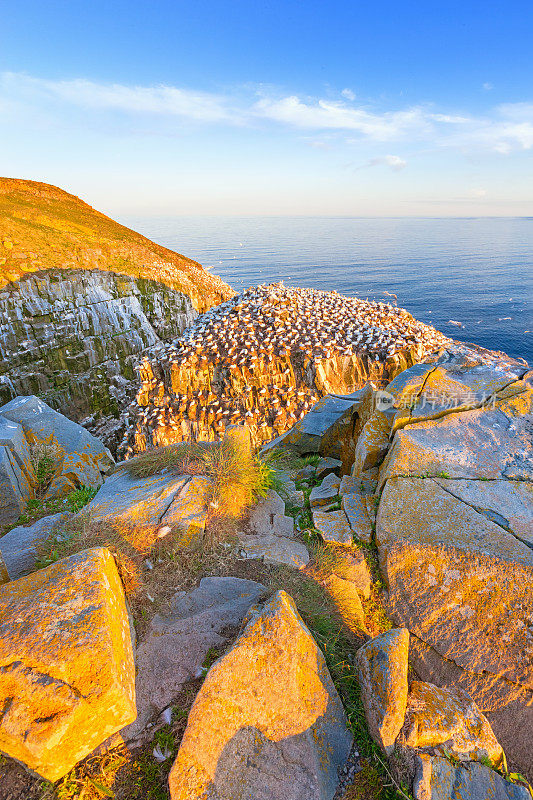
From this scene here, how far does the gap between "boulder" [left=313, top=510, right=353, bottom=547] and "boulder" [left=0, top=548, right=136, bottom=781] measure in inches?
113

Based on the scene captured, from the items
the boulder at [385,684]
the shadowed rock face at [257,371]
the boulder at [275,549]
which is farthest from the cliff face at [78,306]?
the boulder at [385,684]

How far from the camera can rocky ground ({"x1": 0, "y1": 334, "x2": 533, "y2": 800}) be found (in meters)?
2.46

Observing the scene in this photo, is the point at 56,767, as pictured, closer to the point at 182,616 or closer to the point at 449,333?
the point at 182,616

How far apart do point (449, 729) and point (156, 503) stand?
3.99 metres

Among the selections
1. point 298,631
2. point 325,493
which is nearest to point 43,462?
point 325,493

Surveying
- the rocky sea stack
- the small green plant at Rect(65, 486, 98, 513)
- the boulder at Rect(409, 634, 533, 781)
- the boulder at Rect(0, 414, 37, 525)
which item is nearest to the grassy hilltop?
the boulder at Rect(0, 414, 37, 525)

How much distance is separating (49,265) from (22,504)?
78.4ft

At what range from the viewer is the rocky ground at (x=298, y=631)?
8.07 feet

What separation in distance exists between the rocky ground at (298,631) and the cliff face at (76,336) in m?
20.9

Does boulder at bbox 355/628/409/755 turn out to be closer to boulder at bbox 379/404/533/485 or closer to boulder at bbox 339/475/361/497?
boulder at bbox 379/404/533/485

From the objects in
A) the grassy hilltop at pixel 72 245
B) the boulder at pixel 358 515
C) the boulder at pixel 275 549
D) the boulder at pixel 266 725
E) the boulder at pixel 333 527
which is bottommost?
the boulder at pixel 275 549

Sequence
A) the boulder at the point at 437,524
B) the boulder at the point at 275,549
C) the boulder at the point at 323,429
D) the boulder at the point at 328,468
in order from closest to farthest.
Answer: the boulder at the point at 437,524 < the boulder at the point at 275,549 < the boulder at the point at 328,468 < the boulder at the point at 323,429

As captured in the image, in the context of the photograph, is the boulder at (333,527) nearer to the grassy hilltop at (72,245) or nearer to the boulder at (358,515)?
the boulder at (358,515)

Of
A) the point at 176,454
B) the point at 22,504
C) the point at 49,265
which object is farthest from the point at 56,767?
the point at 49,265
